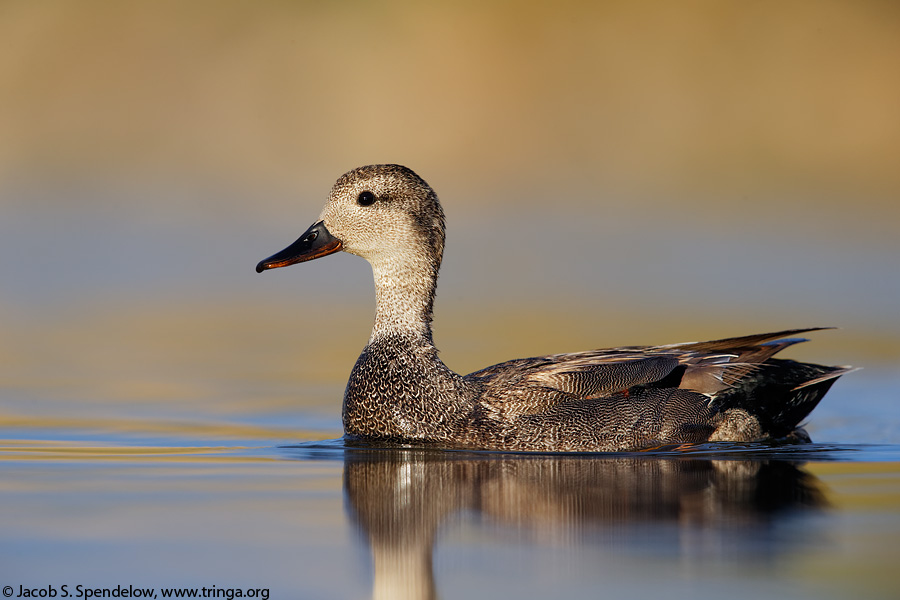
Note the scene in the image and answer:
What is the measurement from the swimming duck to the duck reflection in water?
288mm

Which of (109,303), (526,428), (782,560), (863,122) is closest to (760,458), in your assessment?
(526,428)

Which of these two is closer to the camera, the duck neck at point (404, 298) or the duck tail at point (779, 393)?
the duck tail at point (779, 393)

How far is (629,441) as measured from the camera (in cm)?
860

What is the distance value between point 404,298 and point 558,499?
8.83 feet

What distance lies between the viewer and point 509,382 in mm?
8797

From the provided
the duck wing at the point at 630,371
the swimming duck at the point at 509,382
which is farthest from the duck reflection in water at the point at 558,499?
the duck wing at the point at 630,371

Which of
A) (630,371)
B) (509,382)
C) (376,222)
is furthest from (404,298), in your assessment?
(630,371)

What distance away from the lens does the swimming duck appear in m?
8.62

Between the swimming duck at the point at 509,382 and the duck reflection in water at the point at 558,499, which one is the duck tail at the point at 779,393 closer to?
the swimming duck at the point at 509,382

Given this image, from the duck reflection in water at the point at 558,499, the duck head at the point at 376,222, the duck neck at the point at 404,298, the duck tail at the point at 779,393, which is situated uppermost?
the duck head at the point at 376,222

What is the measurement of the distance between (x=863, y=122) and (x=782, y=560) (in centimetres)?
1985

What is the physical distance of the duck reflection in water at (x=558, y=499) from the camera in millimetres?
6055

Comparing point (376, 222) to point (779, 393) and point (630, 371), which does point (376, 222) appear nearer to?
point (630, 371)

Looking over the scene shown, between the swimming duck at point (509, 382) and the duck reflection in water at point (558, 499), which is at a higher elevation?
the swimming duck at point (509, 382)
